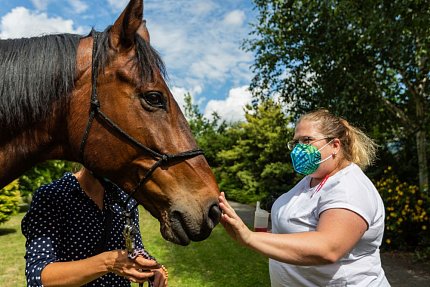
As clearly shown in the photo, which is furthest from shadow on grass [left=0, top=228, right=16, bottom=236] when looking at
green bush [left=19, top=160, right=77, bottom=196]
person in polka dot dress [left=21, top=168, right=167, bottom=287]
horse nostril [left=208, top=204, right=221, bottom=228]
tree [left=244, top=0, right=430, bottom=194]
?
horse nostril [left=208, top=204, right=221, bottom=228]

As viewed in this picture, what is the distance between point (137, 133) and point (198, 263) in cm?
667

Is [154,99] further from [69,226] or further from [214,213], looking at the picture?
[69,226]

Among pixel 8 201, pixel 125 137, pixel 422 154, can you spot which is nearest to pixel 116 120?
pixel 125 137

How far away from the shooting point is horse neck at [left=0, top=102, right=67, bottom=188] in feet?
5.79

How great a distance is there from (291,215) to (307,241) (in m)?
0.39

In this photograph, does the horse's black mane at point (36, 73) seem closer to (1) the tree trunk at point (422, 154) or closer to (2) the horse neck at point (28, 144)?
(2) the horse neck at point (28, 144)

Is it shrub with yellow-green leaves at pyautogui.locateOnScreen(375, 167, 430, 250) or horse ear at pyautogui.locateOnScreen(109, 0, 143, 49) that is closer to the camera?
horse ear at pyautogui.locateOnScreen(109, 0, 143, 49)

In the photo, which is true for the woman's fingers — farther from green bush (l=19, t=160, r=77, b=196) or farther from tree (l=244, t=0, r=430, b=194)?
green bush (l=19, t=160, r=77, b=196)

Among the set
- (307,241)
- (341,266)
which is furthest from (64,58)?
(341,266)

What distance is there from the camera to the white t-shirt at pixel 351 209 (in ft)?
6.53

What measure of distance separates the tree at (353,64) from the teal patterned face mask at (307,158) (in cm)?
507

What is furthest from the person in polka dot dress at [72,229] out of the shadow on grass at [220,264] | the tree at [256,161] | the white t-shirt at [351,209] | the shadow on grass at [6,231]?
the tree at [256,161]

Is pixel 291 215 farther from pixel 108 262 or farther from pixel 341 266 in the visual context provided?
pixel 108 262

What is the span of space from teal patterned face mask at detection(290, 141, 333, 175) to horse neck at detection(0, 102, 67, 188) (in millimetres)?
1314
